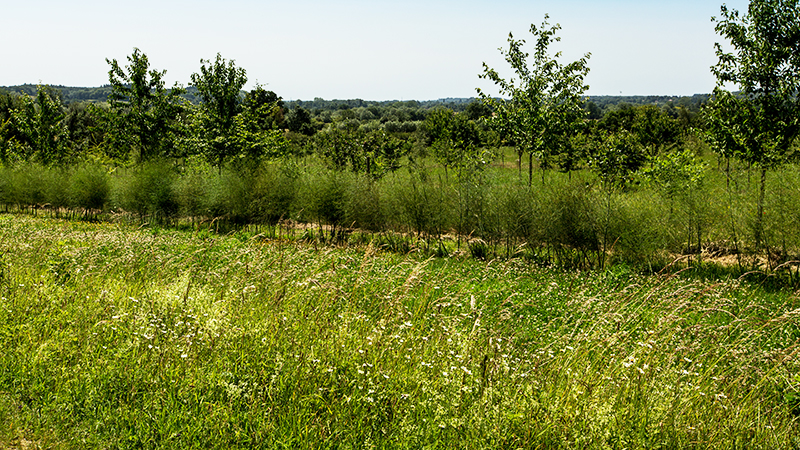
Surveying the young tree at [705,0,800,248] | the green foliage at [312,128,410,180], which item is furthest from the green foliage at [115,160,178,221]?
the young tree at [705,0,800,248]

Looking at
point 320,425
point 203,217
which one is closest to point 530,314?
point 320,425

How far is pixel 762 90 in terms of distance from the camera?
540 inches

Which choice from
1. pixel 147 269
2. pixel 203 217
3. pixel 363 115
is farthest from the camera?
pixel 363 115

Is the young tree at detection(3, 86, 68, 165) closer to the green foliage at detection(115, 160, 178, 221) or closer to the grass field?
the green foliage at detection(115, 160, 178, 221)

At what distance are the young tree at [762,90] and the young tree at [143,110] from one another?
2437 cm

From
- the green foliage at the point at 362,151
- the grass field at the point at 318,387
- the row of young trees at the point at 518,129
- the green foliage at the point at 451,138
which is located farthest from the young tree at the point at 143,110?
the grass field at the point at 318,387

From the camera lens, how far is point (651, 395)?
3777 millimetres

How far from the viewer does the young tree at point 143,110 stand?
26.3m

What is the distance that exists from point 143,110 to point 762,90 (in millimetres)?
27532

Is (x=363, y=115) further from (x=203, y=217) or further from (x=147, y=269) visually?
(x=147, y=269)

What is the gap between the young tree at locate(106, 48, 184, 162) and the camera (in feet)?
86.2

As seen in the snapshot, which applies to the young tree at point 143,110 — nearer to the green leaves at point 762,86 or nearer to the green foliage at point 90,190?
the green foliage at point 90,190

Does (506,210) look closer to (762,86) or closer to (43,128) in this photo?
(762,86)

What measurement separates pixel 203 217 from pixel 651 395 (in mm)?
23525
